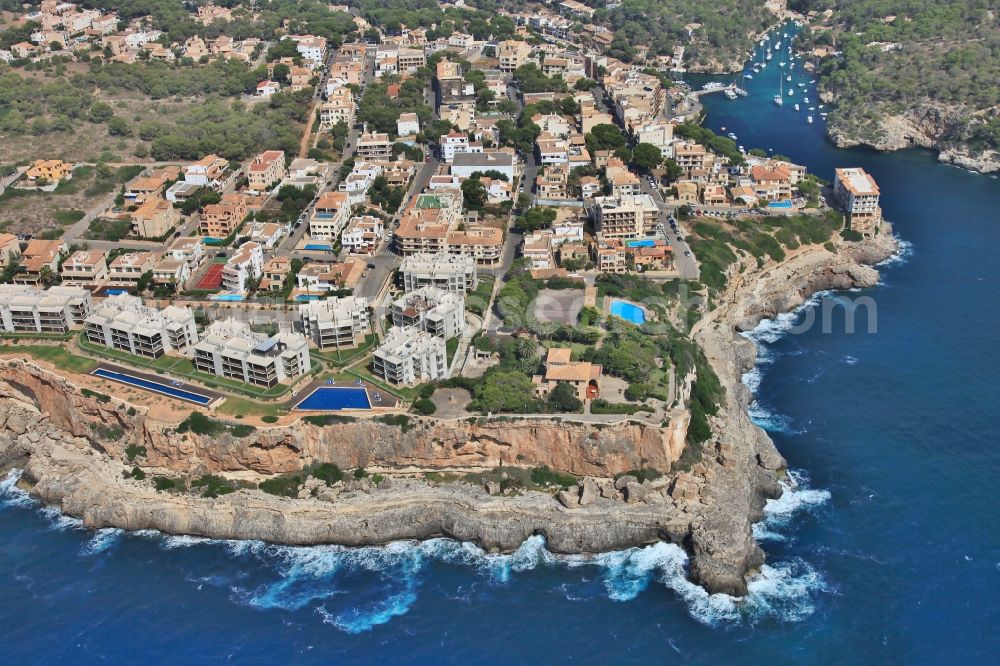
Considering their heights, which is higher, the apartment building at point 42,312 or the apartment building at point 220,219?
the apartment building at point 220,219

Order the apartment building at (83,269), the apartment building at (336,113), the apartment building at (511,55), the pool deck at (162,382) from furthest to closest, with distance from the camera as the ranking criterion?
the apartment building at (511,55) < the apartment building at (336,113) < the apartment building at (83,269) < the pool deck at (162,382)

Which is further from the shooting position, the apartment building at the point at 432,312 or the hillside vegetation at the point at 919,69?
the hillside vegetation at the point at 919,69

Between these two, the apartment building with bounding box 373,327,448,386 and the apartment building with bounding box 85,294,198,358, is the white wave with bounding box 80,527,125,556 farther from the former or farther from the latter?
the apartment building with bounding box 373,327,448,386

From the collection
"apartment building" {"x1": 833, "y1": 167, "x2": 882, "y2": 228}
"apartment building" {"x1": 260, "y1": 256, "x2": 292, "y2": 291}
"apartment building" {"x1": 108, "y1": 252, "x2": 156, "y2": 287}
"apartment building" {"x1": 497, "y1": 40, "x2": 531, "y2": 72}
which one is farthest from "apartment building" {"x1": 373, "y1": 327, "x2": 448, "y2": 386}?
"apartment building" {"x1": 497, "y1": 40, "x2": 531, "y2": 72}

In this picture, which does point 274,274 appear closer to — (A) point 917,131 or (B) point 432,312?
(B) point 432,312

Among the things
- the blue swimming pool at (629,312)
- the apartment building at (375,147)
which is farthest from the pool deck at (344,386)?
the apartment building at (375,147)

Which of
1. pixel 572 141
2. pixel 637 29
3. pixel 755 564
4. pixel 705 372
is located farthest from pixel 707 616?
pixel 637 29

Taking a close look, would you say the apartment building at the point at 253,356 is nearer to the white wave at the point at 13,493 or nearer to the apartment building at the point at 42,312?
the apartment building at the point at 42,312
